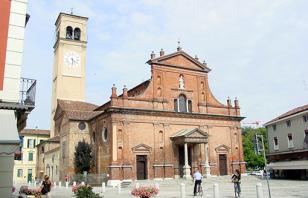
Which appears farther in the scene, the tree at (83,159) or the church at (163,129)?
the tree at (83,159)

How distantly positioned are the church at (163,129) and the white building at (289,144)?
527cm

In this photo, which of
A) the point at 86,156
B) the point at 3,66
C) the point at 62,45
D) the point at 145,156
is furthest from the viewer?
the point at 62,45

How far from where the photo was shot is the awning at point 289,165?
121ft

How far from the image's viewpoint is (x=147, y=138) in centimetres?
3694

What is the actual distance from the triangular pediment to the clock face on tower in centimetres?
2277

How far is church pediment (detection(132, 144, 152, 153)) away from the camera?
36031 mm

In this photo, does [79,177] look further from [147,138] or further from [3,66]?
[3,66]

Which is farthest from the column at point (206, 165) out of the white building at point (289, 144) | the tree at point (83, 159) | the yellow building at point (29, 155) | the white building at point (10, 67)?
the yellow building at point (29, 155)

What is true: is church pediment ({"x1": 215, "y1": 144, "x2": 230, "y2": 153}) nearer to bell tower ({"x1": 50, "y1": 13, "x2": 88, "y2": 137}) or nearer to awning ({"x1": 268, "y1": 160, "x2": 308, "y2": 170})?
awning ({"x1": 268, "y1": 160, "x2": 308, "y2": 170})

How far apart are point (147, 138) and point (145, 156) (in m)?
1.95

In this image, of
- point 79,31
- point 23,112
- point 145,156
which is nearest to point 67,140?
point 145,156

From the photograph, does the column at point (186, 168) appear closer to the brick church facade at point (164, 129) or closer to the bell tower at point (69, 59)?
the brick church facade at point (164, 129)

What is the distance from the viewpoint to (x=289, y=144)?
4088 centimetres

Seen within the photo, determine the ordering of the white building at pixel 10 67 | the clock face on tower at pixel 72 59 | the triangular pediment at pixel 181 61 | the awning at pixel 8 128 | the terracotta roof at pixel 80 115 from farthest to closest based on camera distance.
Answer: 1. the clock face on tower at pixel 72 59
2. the terracotta roof at pixel 80 115
3. the triangular pediment at pixel 181 61
4. the white building at pixel 10 67
5. the awning at pixel 8 128
